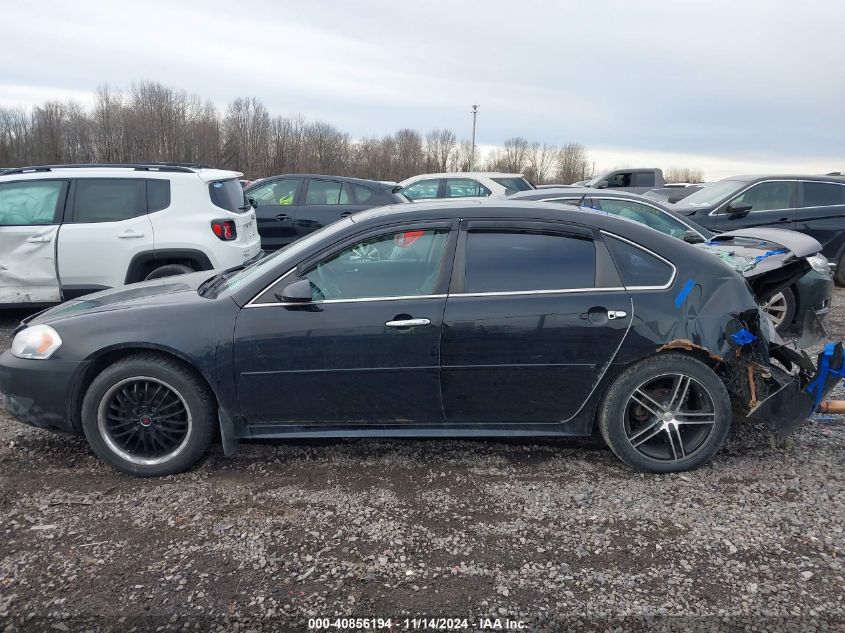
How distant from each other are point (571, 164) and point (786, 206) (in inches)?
2244

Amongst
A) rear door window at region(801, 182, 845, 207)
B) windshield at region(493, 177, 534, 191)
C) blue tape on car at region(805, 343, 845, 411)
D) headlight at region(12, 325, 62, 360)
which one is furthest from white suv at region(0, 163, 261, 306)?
windshield at region(493, 177, 534, 191)

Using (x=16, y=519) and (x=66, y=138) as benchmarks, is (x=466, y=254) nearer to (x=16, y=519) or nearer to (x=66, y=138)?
(x=16, y=519)

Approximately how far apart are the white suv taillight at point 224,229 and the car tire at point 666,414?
492cm

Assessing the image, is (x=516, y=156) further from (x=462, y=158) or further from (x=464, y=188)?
(x=464, y=188)

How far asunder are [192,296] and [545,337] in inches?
85.4

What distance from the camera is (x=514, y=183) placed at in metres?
15.3

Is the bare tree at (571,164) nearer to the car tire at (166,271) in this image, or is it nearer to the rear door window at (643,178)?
the rear door window at (643,178)

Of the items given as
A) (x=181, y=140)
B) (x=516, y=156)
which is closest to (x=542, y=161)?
(x=516, y=156)

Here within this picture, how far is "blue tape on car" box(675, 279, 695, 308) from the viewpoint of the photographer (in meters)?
3.63

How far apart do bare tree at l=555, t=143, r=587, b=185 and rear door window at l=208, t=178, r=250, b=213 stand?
5927 cm

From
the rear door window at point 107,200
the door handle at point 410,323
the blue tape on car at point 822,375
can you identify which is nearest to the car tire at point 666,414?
the blue tape on car at point 822,375

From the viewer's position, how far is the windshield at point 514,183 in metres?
14.8

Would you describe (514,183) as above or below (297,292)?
above

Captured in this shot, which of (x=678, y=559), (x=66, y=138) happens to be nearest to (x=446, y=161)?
(x=66, y=138)
